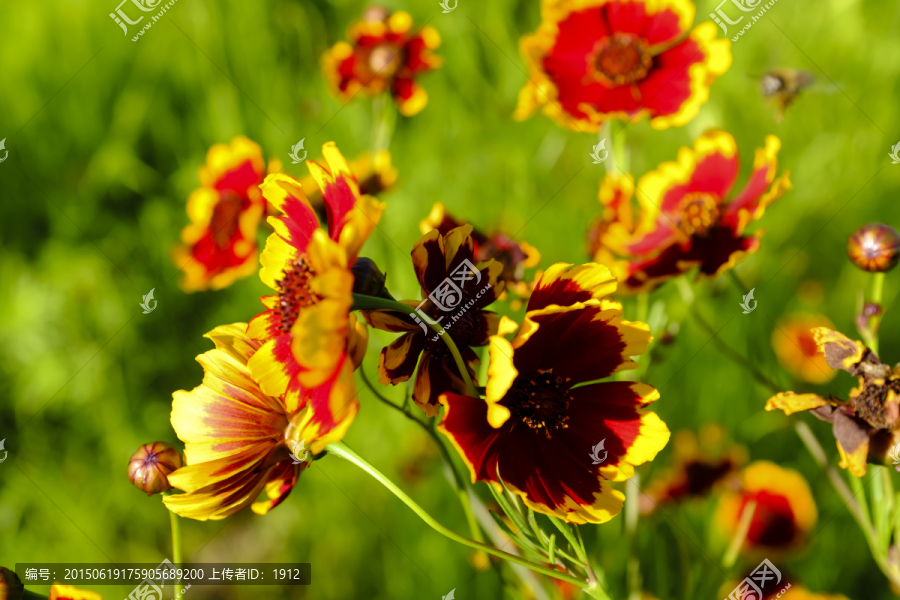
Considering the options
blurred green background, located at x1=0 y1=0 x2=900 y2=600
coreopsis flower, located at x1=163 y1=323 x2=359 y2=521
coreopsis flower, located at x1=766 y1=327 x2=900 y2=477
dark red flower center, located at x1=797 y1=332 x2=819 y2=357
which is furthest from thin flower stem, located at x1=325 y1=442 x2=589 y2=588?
dark red flower center, located at x1=797 y1=332 x2=819 y2=357

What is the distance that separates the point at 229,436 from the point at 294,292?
0.21 metres

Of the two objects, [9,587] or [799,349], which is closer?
[9,587]

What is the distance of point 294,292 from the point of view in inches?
30.8

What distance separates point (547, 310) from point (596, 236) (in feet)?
2.62

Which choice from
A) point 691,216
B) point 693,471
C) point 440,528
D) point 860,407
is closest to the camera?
point 440,528

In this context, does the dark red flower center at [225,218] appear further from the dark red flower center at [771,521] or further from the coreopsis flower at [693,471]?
the dark red flower center at [771,521]

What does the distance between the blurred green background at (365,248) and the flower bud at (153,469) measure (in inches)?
28.7

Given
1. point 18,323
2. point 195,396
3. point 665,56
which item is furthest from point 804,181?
point 18,323

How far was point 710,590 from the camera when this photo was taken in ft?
4.52

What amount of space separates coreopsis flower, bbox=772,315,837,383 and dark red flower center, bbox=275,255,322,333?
1.68 meters

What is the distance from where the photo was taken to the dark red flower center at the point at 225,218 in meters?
1.83

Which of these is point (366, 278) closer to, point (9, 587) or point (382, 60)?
point (9, 587)

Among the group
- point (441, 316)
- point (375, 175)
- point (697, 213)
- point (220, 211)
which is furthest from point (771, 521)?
point (220, 211)

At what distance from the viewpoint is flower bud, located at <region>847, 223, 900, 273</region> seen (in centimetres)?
103
